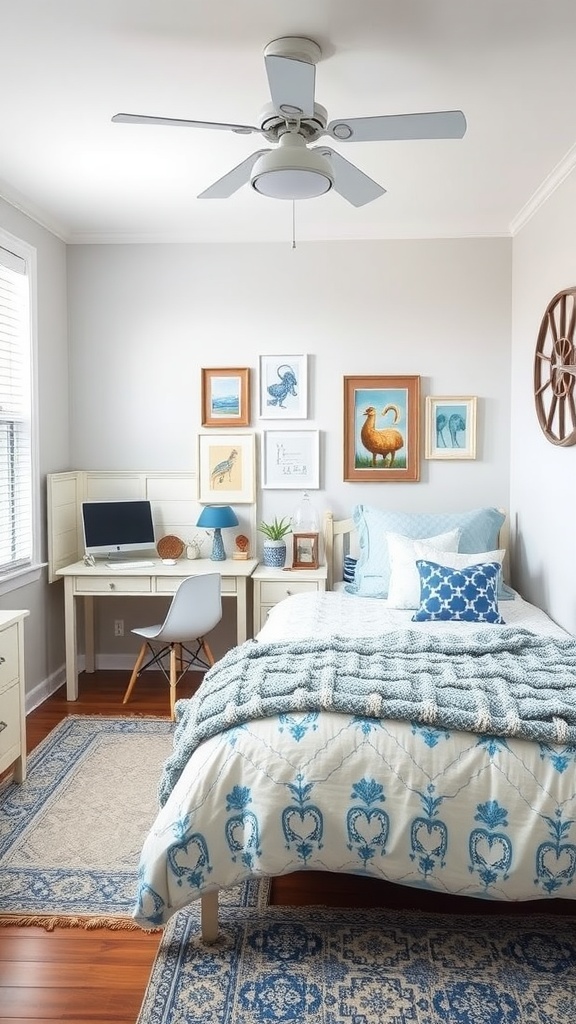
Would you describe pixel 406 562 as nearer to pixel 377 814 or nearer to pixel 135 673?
pixel 135 673

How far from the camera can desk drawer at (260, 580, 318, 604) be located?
440 cm

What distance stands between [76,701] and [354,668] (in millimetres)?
2315

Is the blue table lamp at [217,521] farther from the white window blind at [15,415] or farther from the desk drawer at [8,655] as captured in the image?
the desk drawer at [8,655]

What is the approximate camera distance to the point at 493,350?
4.64 metres

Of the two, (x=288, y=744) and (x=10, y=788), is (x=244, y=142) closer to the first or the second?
(x=288, y=744)

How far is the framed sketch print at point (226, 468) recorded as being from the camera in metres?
4.78

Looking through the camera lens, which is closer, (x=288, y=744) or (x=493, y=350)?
(x=288, y=744)

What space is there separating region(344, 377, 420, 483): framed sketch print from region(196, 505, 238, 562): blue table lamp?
74 centimetres

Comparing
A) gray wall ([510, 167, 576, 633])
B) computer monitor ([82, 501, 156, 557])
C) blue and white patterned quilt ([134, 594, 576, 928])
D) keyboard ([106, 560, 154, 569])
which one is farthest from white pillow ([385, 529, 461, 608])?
blue and white patterned quilt ([134, 594, 576, 928])

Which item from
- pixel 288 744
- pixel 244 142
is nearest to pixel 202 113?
pixel 244 142

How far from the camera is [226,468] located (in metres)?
4.79

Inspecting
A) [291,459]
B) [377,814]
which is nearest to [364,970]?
[377,814]

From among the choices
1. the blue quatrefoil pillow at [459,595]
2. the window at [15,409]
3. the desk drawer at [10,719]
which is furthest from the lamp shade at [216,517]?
the desk drawer at [10,719]

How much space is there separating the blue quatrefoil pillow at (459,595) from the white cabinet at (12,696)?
175cm
